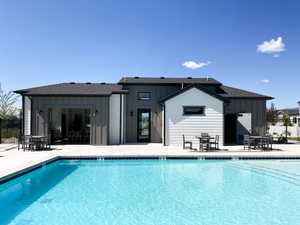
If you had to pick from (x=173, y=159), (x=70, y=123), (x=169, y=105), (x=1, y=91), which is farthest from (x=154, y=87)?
(x=1, y=91)

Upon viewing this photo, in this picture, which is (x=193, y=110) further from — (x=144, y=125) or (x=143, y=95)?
(x=143, y=95)

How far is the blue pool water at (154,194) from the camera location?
4305 mm

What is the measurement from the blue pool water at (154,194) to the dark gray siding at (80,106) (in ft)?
12.7

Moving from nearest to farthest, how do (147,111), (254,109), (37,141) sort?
(37,141) → (254,109) → (147,111)

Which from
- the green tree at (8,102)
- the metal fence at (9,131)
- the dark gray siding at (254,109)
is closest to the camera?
the metal fence at (9,131)

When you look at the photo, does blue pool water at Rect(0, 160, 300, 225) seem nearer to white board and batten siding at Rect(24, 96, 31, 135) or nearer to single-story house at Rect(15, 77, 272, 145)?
single-story house at Rect(15, 77, 272, 145)

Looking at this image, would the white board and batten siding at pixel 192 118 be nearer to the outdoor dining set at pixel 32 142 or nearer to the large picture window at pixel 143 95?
the large picture window at pixel 143 95

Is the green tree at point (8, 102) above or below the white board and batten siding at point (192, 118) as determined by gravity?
above

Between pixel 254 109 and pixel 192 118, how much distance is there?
216 inches

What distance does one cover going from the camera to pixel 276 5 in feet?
42.7

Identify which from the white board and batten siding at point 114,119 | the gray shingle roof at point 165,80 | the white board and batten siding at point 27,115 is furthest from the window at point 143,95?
the white board and batten siding at point 27,115

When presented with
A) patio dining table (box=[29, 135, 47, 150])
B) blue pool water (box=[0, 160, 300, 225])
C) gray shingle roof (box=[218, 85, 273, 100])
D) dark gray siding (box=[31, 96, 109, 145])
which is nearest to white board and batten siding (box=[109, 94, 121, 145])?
dark gray siding (box=[31, 96, 109, 145])

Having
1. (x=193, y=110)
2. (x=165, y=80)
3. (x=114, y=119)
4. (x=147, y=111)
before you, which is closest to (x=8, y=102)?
(x=114, y=119)

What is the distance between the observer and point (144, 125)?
14992 millimetres
